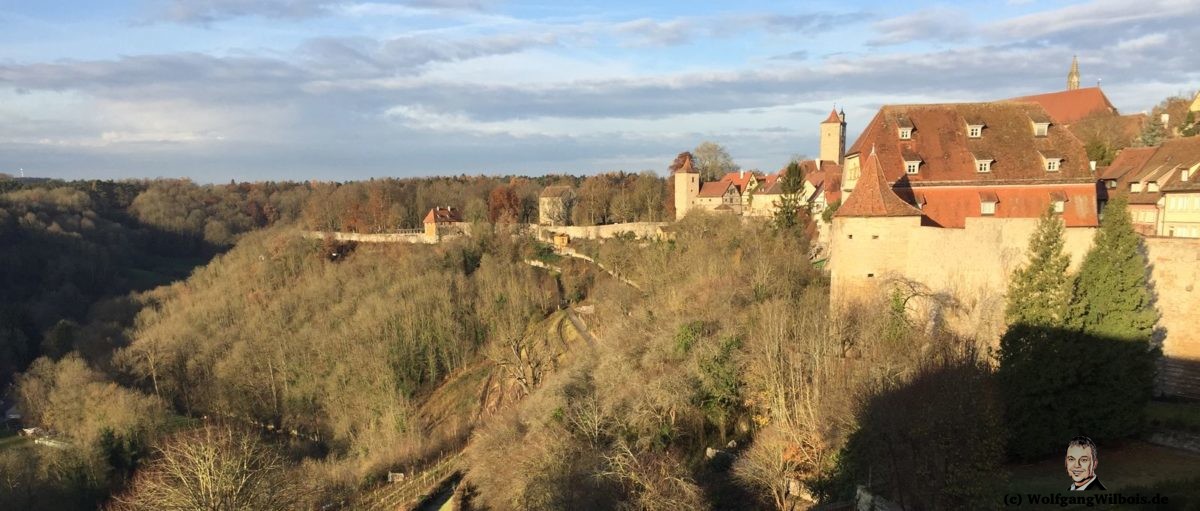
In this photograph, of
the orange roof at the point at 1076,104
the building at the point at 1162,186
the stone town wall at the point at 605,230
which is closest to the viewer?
the building at the point at 1162,186

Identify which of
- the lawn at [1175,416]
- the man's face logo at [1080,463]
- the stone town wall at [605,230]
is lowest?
the lawn at [1175,416]

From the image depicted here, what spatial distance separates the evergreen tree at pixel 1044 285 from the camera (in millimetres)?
16922

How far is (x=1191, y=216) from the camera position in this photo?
27500mm

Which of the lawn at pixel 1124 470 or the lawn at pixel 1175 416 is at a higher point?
the lawn at pixel 1175 416

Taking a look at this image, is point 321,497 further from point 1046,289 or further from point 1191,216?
point 1191,216

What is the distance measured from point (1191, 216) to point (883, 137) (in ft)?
42.9

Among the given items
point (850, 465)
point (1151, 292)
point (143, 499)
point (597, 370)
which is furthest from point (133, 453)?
point (1151, 292)

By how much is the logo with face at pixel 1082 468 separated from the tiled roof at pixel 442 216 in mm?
63533

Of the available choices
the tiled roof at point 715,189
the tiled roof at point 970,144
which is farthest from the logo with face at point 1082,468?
the tiled roof at point 715,189

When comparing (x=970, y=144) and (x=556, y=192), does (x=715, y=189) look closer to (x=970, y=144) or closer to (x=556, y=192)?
(x=556, y=192)

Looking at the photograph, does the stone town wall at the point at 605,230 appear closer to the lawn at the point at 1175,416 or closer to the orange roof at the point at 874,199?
the orange roof at the point at 874,199

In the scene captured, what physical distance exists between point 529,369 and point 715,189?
1128 inches

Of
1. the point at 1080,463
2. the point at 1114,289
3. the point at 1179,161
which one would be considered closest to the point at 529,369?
the point at 1114,289

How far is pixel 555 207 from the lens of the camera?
70625 mm
